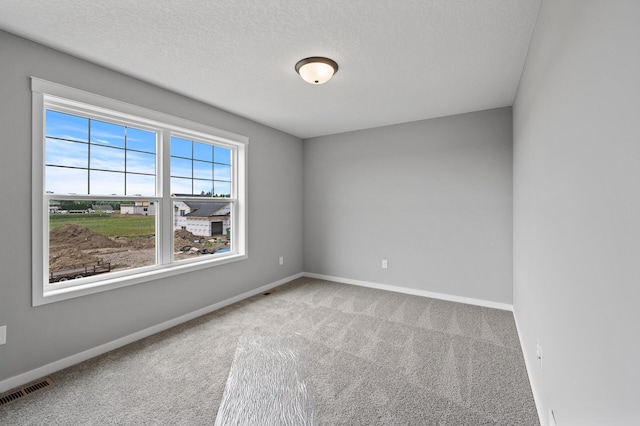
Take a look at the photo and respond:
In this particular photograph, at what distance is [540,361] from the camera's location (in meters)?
1.74

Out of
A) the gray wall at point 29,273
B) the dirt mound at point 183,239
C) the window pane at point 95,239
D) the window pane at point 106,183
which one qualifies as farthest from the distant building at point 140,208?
the gray wall at point 29,273

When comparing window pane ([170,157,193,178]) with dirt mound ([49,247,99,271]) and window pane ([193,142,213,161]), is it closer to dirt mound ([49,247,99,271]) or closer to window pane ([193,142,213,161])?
window pane ([193,142,213,161])

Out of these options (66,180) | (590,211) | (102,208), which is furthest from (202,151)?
(590,211)

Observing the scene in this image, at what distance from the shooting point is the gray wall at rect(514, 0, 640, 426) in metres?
0.69

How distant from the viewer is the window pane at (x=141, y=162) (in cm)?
288

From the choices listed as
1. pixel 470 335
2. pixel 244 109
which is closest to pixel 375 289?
pixel 470 335

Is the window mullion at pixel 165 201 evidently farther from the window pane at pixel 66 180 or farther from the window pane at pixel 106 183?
the window pane at pixel 66 180

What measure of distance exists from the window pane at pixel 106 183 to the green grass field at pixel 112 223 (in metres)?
0.23

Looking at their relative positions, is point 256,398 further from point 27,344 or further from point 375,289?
point 375,289

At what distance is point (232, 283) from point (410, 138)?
3248mm

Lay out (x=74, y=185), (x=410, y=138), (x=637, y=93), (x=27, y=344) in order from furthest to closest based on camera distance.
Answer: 1. (x=410, y=138)
2. (x=74, y=185)
3. (x=27, y=344)
4. (x=637, y=93)

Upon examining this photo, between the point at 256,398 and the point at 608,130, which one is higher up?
the point at 608,130

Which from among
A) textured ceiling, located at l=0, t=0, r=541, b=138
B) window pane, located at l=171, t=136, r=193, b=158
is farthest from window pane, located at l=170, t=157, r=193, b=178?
textured ceiling, located at l=0, t=0, r=541, b=138

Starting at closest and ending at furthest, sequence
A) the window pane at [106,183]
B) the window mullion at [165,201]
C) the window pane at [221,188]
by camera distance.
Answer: the window pane at [106,183]
the window mullion at [165,201]
the window pane at [221,188]
